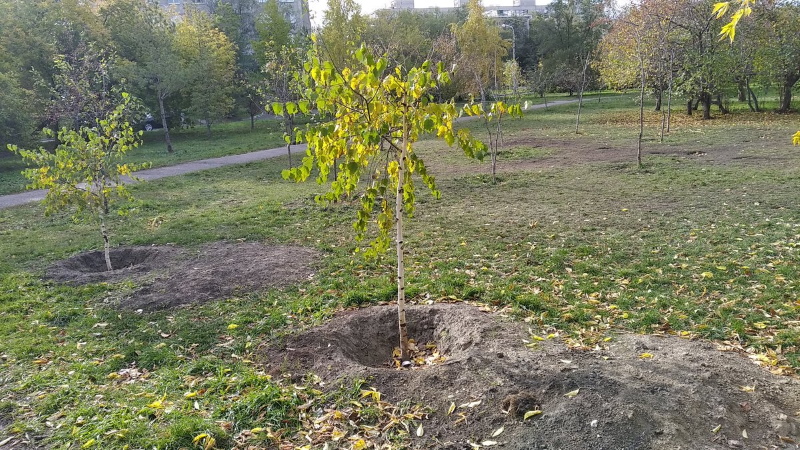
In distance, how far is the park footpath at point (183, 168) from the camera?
12680mm

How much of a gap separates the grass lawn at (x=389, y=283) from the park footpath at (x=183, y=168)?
138 cm

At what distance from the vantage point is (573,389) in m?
3.44

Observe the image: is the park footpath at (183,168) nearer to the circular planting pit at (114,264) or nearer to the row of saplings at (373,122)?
the circular planting pit at (114,264)

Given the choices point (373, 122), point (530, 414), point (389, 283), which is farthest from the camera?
point (389, 283)

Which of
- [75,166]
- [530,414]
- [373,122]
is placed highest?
[373,122]

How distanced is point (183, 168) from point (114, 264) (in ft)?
31.4

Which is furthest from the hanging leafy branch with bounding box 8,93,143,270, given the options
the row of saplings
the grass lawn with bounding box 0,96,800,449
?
the row of saplings

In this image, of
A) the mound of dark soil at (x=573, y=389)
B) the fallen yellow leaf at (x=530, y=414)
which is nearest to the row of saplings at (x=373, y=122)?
the mound of dark soil at (x=573, y=389)

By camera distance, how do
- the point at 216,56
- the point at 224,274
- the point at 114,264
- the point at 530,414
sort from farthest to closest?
1. the point at 216,56
2. the point at 114,264
3. the point at 224,274
4. the point at 530,414

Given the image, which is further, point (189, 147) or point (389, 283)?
point (189, 147)

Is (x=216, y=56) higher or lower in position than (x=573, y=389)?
higher

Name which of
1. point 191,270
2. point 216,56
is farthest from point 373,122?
point 216,56

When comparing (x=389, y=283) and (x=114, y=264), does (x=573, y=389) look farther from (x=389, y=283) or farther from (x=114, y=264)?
(x=114, y=264)

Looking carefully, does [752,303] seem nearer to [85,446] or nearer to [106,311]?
[85,446]
